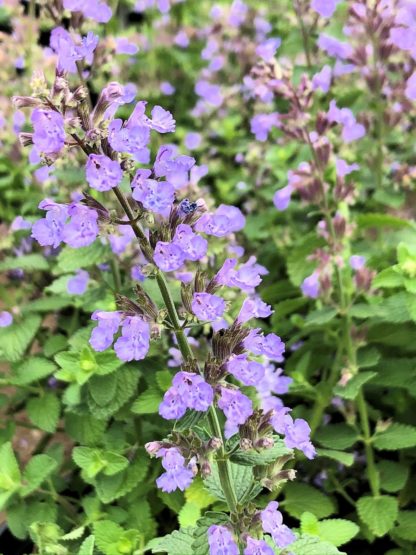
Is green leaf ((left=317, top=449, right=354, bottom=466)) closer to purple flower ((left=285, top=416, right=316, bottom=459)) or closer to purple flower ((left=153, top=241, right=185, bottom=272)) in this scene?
purple flower ((left=285, top=416, right=316, bottom=459))

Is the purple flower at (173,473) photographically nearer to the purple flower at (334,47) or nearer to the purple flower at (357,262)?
the purple flower at (357,262)

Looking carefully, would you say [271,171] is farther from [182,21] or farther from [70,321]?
[182,21]

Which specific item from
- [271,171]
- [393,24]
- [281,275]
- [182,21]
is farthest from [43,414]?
[182,21]

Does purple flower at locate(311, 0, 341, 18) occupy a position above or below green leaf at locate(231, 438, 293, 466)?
above

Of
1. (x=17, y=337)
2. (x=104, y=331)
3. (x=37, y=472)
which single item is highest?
(x=104, y=331)

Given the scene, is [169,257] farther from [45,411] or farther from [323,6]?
[323,6]

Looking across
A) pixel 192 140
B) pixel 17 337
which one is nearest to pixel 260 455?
pixel 17 337

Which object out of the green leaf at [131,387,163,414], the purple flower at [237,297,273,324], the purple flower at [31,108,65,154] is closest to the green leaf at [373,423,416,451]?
the green leaf at [131,387,163,414]
